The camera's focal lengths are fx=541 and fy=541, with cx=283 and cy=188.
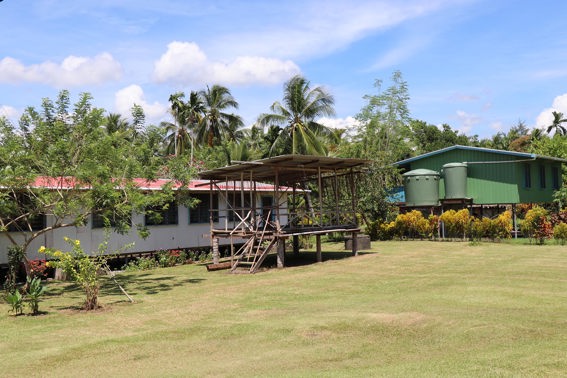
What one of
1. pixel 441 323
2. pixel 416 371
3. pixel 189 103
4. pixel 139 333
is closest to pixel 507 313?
pixel 441 323

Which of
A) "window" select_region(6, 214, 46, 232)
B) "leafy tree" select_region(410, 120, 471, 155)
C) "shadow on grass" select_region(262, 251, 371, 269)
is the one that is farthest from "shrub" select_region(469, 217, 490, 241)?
"leafy tree" select_region(410, 120, 471, 155)

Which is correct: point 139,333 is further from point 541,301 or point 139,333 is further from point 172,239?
point 172,239

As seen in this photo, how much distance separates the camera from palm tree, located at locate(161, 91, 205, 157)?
45.1 meters

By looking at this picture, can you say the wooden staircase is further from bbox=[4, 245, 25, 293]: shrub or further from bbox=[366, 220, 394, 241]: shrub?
bbox=[366, 220, 394, 241]: shrub

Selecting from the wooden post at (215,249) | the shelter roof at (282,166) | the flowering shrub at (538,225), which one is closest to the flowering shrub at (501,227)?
the flowering shrub at (538,225)

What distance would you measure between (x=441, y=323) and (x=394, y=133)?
1177 inches

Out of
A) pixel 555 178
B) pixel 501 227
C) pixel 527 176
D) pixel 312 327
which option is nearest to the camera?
pixel 312 327

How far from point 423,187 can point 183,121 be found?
75.2ft

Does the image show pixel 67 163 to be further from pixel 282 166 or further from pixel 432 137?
pixel 432 137

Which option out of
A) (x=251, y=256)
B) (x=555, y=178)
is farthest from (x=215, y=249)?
(x=555, y=178)

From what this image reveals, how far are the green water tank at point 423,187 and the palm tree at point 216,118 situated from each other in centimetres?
1887

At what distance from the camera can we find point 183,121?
150 ft

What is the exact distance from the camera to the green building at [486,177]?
1150 inches

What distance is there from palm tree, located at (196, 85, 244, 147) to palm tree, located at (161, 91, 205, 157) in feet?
1.94
